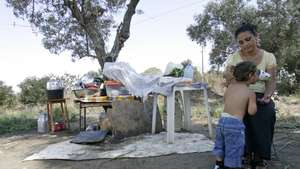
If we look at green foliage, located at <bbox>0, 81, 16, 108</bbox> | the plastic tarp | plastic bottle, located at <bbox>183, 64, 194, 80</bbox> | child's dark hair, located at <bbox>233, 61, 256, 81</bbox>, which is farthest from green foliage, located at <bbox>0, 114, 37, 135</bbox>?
green foliage, located at <bbox>0, 81, 16, 108</bbox>

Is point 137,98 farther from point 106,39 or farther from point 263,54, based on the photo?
point 106,39

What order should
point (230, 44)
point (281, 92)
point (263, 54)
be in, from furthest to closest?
1. point (230, 44)
2. point (281, 92)
3. point (263, 54)

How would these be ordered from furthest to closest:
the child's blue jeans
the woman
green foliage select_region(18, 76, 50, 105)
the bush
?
green foliage select_region(18, 76, 50, 105) < the bush < the woman < the child's blue jeans

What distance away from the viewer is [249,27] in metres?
3.21

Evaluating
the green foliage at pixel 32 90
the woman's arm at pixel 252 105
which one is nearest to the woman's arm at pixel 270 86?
the woman's arm at pixel 252 105

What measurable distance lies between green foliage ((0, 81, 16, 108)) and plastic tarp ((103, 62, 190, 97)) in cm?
963

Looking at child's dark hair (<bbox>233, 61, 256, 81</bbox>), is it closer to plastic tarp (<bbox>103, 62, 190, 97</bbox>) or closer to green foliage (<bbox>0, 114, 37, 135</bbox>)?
plastic tarp (<bbox>103, 62, 190, 97</bbox>)

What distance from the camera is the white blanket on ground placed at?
393 cm

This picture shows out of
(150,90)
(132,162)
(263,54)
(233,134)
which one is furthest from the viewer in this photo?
(150,90)

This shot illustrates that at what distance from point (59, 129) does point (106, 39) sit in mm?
3956

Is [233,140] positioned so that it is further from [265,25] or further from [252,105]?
[265,25]

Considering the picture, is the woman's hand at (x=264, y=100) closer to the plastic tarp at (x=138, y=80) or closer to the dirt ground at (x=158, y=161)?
the dirt ground at (x=158, y=161)

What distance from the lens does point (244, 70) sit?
9.43 ft

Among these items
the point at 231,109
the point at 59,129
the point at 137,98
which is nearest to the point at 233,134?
the point at 231,109
